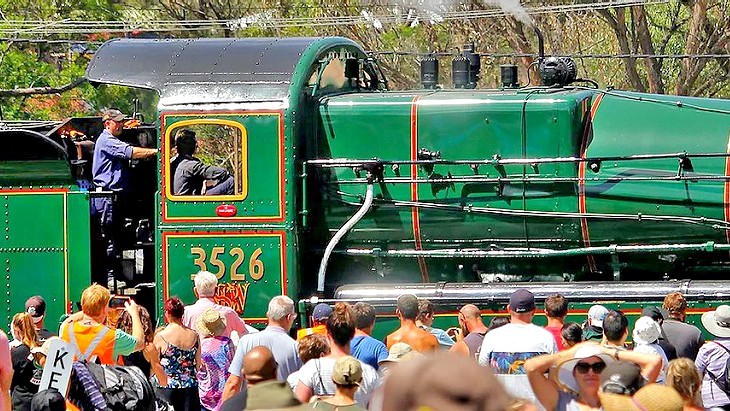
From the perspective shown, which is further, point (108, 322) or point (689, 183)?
point (689, 183)

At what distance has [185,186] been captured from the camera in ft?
34.4

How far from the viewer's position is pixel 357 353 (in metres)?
7.97

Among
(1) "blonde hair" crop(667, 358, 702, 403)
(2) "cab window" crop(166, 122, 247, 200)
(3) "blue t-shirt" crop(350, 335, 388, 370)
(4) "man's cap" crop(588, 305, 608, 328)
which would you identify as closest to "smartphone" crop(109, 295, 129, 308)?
(2) "cab window" crop(166, 122, 247, 200)

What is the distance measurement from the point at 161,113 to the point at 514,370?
4036 millimetres

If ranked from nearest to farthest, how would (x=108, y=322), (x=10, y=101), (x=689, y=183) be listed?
(x=108, y=322) → (x=689, y=183) → (x=10, y=101)

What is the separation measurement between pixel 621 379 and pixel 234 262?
17.0 ft

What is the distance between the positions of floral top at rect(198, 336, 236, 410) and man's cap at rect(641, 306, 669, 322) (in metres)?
2.70

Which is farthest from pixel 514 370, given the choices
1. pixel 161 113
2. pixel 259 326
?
pixel 161 113

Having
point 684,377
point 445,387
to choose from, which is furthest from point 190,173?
point 445,387

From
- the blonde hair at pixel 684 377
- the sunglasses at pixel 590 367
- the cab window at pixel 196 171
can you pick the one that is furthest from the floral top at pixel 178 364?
the blonde hair at pixel 684 377

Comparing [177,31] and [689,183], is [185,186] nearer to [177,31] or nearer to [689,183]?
[689,183]

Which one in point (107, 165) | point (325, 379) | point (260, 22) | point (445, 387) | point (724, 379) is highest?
point (260, 22)

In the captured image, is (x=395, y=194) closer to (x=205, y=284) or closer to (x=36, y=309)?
(x=205, y=284)

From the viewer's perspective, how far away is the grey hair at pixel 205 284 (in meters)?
9.52
